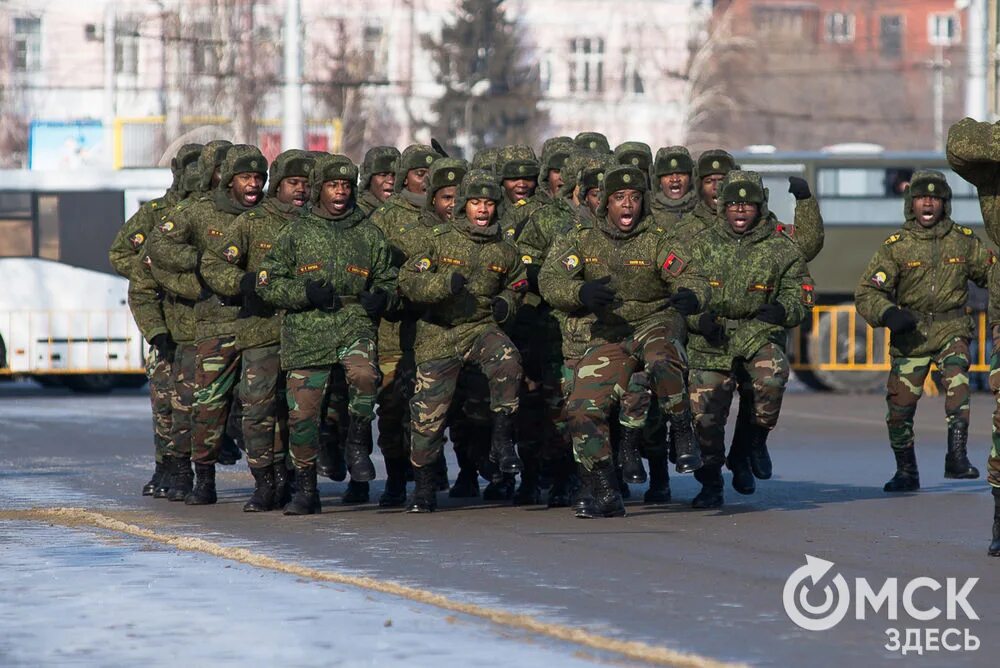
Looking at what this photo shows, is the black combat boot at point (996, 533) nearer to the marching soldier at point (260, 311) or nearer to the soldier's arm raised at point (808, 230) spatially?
the soldier's arm raised at point (808, 230)

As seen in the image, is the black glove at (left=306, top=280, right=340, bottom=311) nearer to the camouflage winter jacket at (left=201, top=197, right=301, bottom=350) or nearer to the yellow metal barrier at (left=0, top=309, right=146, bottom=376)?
the camouflage winter jacket at (left=201, top=197, right=301, bottom=350)

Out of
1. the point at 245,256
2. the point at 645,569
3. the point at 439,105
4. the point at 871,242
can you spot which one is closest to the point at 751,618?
the point at 645,569

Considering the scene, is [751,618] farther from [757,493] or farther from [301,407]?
[757,493]

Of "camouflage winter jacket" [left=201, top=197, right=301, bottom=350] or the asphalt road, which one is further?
"camouflage winter jacket" [left=201, top=197, right=301, bottom=350]

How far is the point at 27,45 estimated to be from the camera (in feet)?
190

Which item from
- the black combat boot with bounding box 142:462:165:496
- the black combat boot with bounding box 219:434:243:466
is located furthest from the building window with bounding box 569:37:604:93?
the black combat boot with bounding box 142:462:165:496

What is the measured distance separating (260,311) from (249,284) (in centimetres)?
31

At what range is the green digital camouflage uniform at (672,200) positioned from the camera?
13883 millimetres

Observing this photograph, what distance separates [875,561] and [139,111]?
46122 mm

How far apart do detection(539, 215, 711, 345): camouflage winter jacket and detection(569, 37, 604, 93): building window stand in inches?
1873

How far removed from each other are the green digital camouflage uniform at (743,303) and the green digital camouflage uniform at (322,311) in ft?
5.99

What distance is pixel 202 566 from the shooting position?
10.5m

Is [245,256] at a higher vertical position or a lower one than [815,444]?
higher

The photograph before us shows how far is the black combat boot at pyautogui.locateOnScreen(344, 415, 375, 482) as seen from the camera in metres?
12.7
